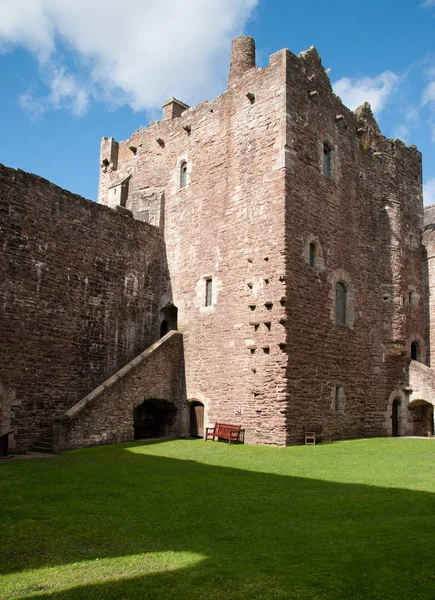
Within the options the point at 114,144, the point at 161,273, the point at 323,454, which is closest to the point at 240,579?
the point at 323,454

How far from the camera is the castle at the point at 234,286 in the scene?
49.9 feet

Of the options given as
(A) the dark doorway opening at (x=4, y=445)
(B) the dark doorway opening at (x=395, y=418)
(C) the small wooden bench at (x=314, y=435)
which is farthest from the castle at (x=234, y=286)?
(A) the dark doorway opening at (x=4, y=445)

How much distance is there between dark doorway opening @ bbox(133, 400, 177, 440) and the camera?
1811cm

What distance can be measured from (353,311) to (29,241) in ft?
→ 35.6

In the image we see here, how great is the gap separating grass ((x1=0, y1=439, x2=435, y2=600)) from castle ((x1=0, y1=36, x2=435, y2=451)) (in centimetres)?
415

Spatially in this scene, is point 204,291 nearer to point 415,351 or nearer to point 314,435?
point 314,435

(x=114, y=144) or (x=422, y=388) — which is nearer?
(x=422, y=388)

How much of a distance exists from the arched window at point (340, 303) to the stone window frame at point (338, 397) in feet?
6.79

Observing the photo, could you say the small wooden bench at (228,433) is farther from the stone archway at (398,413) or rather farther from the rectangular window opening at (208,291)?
the stone archway at (398,413)

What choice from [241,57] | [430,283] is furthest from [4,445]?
[430,283]

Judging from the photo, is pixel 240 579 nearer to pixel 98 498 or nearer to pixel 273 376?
pixel 98 498

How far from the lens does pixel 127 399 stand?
1599cm

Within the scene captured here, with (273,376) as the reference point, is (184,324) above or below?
above

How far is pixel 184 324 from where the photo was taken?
61.5 feet
